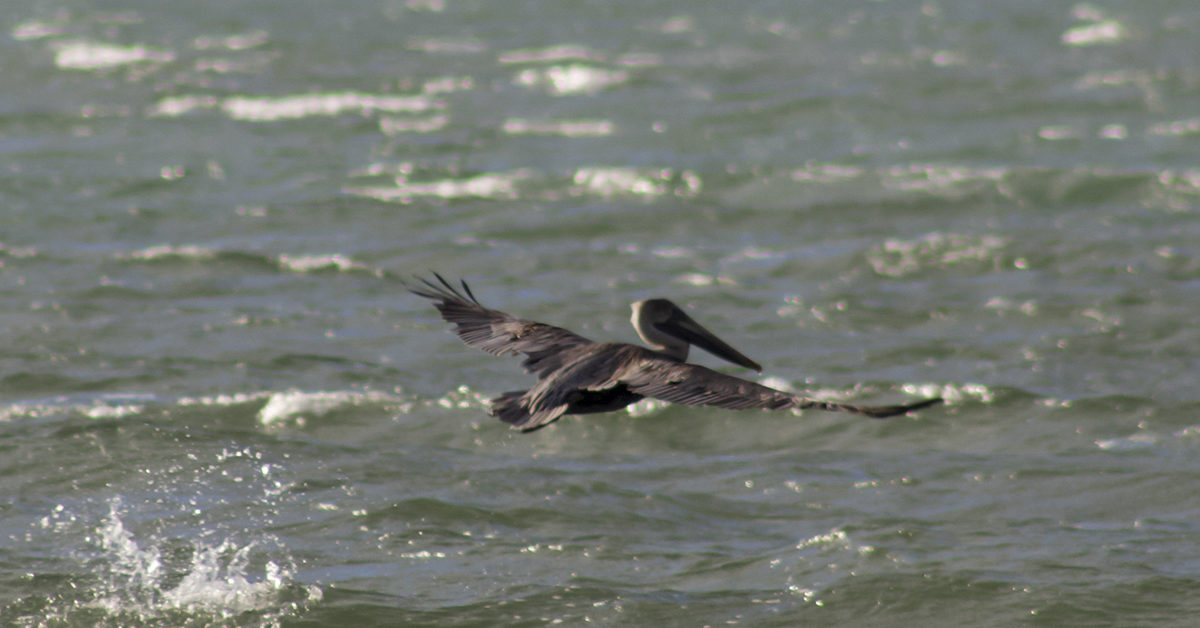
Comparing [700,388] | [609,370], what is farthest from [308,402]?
[700,388]

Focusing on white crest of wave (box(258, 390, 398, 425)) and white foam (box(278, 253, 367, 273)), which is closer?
white crest of wave (box(258, 390, 398, 425))

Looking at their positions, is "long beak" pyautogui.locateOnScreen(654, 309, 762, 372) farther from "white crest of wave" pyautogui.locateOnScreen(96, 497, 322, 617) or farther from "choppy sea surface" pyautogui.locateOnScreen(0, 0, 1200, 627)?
"white crest of wave" pyautogui.locateOnScreen(96, 497, 322, 617)

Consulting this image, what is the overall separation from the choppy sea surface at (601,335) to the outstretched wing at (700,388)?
63.0 inches

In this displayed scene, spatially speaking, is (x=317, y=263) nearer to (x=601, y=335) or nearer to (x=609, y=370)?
(x=601, y=335)

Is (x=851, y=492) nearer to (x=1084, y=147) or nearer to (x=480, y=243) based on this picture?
(x=480, y=243)

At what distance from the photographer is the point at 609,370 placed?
23.3 ft

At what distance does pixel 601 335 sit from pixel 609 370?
5489 millimetres

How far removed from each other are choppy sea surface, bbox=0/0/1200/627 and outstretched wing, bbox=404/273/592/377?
1330 millimetres

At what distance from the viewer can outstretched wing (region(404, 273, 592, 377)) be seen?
7594 millimetres

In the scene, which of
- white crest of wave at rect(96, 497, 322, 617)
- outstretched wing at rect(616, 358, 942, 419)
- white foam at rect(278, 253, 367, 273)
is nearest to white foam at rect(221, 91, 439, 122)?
white foam at rect(278, 253, 367, 273)

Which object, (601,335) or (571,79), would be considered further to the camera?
(571,79)

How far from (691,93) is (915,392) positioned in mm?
12122

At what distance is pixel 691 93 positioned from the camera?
75.5 feet

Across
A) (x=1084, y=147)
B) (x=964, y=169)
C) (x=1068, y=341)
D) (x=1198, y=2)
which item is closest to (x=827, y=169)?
(x=964, y=169)
